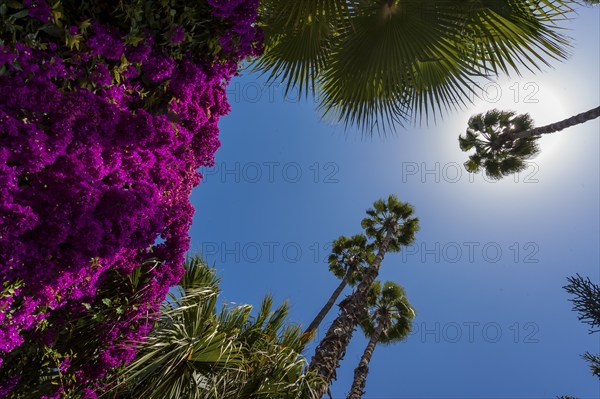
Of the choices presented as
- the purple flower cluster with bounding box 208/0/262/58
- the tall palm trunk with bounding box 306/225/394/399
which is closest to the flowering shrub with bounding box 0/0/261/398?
the purple flower cluster with bounding box 208/0/262/58

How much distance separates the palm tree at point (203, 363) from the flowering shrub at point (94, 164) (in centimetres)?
32

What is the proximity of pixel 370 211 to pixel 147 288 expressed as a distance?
1146 cm

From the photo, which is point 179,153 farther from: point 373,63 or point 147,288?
point 373,63

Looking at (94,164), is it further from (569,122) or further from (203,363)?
(569,122)

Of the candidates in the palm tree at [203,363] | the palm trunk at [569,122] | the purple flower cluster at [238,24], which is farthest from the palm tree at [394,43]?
the palm trunk at [569,122]

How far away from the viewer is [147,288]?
3459 millimetres

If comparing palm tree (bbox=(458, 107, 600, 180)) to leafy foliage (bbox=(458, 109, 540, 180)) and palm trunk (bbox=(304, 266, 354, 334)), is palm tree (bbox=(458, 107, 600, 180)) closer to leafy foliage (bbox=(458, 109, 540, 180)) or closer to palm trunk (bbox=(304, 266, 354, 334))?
leafy foliage (bbox=(458, 109, 540, 180))

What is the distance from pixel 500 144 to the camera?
11008mm

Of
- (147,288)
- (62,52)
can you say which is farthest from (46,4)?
(147,288)

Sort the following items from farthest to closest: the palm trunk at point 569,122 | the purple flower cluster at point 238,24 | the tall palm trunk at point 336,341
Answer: the palm trunk at point 569,122 < the tall palm trunk at point 336,341 < the purple flower cluster at point 238,24

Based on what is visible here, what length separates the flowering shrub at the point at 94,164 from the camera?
85.0 inches

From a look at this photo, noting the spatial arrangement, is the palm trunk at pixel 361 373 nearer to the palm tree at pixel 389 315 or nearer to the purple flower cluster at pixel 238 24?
the palm tree at pixel 389 315

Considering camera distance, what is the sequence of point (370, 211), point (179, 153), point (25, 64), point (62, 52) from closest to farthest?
1. point (25, 64)
2. point (62, 52)
3. point (179, 153)
4. point (370, 211)

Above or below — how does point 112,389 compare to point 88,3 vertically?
below
